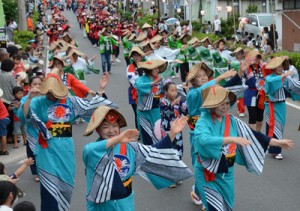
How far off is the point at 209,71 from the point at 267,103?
220cm

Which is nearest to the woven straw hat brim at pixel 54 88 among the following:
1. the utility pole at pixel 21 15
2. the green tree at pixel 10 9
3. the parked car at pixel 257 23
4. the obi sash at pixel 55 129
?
the obi sash at pixel 55 129

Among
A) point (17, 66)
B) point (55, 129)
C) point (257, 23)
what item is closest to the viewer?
point (55, 129)

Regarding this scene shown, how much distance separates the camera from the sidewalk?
10047mm

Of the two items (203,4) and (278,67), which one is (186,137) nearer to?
(278,67)

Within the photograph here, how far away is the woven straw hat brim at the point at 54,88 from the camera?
6.23m

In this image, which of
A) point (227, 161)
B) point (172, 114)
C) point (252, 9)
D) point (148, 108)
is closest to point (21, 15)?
point (252, 9)

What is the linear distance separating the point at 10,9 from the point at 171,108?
23.3 meters

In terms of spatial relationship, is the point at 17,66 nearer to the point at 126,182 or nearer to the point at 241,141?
the point at 126,182

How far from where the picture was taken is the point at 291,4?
26.1 metres

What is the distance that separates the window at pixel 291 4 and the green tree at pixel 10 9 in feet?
43.9

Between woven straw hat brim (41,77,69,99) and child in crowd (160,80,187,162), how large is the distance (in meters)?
2.03

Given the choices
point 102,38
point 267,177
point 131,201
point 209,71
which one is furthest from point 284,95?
point 102,38

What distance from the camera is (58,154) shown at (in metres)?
6.36

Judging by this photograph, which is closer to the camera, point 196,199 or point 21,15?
point 196,199
